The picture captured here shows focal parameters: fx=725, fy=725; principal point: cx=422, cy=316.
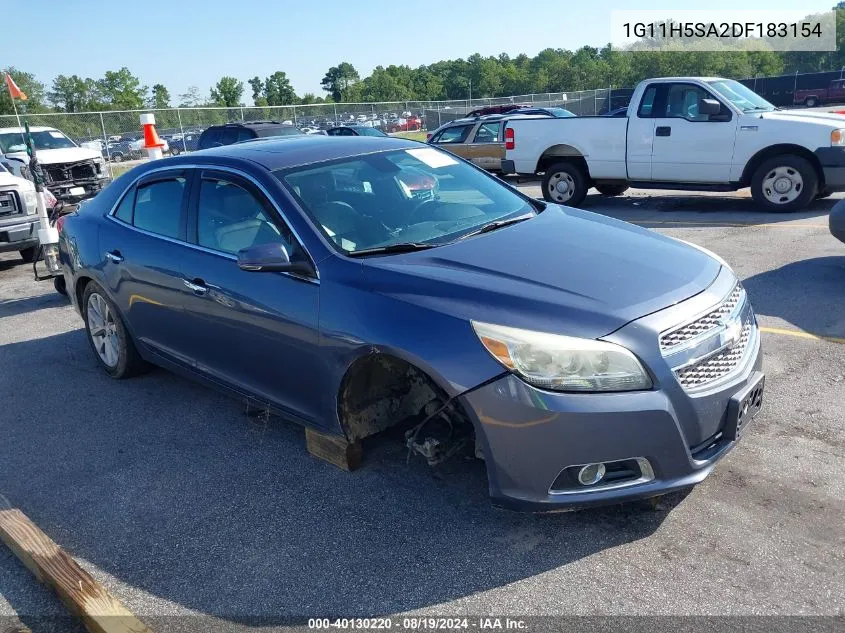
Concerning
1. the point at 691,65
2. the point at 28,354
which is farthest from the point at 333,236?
the point at 691,65

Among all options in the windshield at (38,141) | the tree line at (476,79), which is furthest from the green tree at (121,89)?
the windshield at (38,141)

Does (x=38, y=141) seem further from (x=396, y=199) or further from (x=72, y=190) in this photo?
(x=396, y=199)

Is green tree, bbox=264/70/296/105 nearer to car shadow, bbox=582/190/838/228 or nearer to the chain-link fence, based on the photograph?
the chain-link fence

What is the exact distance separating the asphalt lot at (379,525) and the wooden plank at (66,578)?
12cm

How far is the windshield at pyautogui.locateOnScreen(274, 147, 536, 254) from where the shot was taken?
3.77 metres

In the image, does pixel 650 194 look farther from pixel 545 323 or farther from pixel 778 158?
pixel 545 323

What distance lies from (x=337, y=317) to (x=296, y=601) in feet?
4.05

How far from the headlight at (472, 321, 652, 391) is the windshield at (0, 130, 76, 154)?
53.9 ft

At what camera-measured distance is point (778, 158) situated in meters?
9.82

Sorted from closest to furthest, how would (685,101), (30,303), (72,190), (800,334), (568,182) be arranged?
(800,334) → (30,303) → (685,101) → (568,182) → (72,190)

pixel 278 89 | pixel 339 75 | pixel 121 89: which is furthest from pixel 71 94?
pixel 339 75

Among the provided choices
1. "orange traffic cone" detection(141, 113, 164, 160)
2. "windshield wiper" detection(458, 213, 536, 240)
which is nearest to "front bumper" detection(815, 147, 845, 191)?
"windshield wiper" detection(458, 213, 536, 240)

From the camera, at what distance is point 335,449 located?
3783 millimetres

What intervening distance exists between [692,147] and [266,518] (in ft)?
29.7
